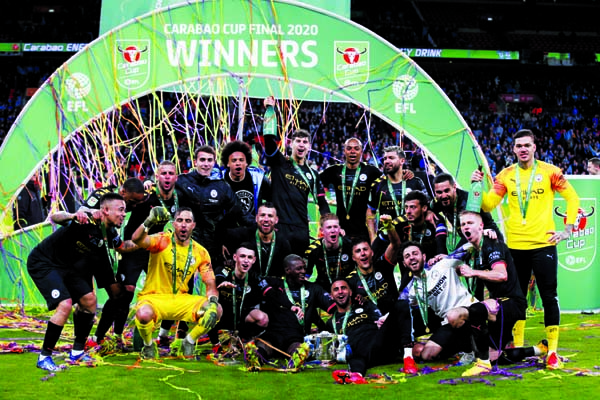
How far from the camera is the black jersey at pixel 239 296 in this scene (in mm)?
6738

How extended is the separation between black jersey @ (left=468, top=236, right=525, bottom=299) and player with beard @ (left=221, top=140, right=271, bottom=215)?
2293 millimetres

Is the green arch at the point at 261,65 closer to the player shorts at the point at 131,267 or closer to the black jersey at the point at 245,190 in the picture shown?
the black jersey at the point at 245,190

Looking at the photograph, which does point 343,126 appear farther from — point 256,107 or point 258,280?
point 258,280

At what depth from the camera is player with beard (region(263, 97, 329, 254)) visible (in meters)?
7.24

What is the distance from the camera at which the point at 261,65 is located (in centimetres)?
864

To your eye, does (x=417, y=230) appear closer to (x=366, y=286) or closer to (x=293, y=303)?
(x=366, y=286)

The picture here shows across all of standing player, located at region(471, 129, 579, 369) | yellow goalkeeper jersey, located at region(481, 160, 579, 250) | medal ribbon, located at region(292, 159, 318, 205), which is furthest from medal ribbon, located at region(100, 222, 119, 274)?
yellow goalkeeper jersey, located at region(481, 160, 579, 250)

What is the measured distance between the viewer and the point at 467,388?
5215 millimetres

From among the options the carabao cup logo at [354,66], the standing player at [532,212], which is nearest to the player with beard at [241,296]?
the standing player at [532,212]

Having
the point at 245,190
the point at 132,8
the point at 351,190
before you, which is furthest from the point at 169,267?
the point at 132,8

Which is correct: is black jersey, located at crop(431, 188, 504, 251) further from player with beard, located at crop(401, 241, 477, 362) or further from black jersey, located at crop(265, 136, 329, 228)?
black jersey, located at crop(265, 136, 329, 228)

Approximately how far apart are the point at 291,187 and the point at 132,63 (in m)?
2.66

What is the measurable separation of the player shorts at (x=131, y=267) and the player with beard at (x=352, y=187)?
2.02m

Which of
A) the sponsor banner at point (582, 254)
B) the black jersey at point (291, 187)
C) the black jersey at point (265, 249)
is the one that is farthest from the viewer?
the sponsor banner at point (582, 254)
